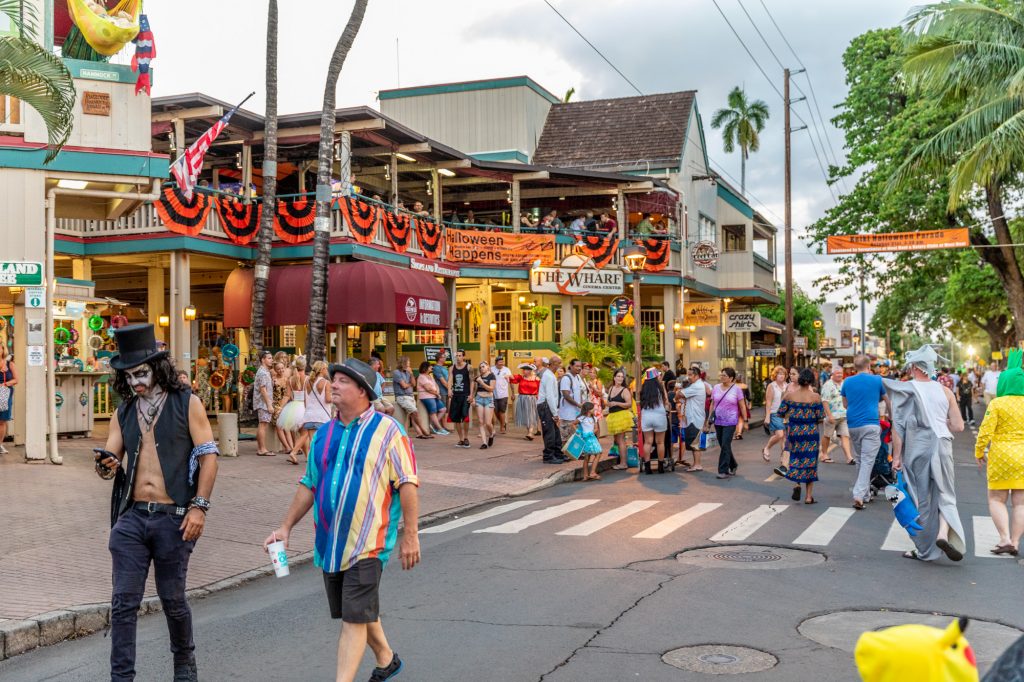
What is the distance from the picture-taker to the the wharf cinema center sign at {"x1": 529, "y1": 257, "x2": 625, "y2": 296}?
2797 centimetres

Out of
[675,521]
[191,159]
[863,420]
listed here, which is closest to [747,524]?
[675,521]

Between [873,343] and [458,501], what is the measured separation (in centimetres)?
16044

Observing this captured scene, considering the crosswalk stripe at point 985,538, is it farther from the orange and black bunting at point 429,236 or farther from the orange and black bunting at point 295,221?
the orange and black bunting at point 429,236

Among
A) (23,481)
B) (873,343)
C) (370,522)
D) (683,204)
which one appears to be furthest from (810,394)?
(873,343)

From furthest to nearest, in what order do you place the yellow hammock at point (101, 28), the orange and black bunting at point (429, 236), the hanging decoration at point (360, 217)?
the orange and black bunting at point (429, 236) < the hanging decoration at point (360, 217) < the yellow hammock at point (101, 28)

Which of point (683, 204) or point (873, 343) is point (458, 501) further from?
point (873, 343)

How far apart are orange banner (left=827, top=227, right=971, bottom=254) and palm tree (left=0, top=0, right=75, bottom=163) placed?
22.3 m

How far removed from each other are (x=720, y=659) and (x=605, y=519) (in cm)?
564

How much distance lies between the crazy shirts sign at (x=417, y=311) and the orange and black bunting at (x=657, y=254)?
8607 millimetres

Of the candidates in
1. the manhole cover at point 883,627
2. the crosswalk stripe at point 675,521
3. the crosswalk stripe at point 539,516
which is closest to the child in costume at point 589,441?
the crosswalk stripe at point 539,516

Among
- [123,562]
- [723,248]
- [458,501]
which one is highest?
[723,248]

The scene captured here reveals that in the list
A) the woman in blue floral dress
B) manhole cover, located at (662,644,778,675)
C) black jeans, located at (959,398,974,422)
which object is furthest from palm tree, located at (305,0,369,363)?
black jeans, located at (959,398,974,422)

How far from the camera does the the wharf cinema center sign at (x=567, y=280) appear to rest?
28.0 metres

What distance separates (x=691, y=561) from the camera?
8.80 metres
